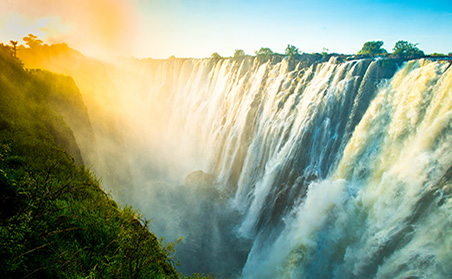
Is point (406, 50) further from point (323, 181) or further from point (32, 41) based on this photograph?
point (32, 41)

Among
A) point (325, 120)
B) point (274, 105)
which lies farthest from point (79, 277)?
point (274, 105)

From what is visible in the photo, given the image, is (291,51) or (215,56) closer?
(291,51)

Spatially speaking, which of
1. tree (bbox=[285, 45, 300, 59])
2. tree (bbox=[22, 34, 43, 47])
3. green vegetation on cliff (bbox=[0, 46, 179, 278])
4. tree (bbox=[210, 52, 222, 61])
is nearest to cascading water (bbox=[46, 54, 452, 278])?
tree (bbox=[285, 45, 300, 59])

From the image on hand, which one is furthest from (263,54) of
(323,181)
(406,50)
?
(323,181)

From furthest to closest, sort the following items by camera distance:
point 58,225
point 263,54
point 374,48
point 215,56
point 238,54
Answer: point 215,56
point 238,54
point 263,54
point 374,48
point 58,225

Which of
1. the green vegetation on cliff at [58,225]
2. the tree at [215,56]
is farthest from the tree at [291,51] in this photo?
the green vegetation on cliff at [58,225]

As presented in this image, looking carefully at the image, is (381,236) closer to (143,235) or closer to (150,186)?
(143,235)
